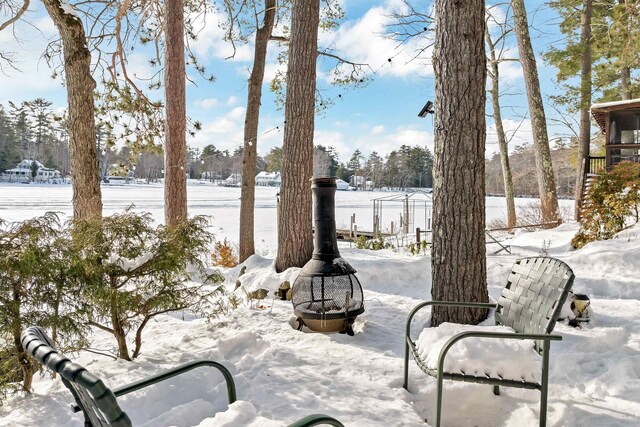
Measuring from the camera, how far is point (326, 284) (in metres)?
3.56

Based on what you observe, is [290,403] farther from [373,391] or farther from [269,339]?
[269,339]

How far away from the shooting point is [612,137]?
36.5 feet

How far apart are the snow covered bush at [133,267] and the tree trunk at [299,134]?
1936 mm

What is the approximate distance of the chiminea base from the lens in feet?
11.3

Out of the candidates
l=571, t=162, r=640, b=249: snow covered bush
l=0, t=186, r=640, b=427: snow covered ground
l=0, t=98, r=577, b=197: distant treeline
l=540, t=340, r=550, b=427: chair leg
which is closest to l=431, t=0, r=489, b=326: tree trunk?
l=0, t=186, r=640, b=427: snow covered ground

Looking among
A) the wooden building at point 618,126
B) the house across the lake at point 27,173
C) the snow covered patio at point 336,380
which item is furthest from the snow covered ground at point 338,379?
the house across the lake at point 27,173

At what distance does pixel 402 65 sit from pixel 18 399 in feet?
28.4

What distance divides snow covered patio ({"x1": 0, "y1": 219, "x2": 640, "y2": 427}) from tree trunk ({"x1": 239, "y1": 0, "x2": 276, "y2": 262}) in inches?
152

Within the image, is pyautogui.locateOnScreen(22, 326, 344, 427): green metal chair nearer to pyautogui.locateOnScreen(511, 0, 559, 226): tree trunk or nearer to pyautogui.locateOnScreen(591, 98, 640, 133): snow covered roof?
pyautogui.locateOnScreen(511, 0, 559, 226): tree trunk

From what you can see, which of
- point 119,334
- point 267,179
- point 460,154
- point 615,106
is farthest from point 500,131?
point 267,179

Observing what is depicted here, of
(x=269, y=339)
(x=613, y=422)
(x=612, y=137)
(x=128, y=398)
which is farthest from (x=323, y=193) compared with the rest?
(x=612, y=137)

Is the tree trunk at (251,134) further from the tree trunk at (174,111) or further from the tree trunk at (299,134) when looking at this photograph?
the tree trunk at (299,134)

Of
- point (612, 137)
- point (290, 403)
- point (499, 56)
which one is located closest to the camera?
point (290, 403)

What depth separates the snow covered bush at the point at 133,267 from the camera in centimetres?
276
